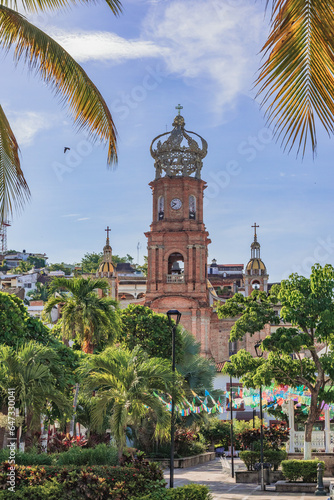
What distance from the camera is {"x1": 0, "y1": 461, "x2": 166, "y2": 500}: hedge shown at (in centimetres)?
1506

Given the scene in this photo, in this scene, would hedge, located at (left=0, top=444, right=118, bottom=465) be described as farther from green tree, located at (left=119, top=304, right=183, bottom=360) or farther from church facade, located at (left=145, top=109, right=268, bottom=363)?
church facade, located at (left=145, top=109, right=268, bottom=363)

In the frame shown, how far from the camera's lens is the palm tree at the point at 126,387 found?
17500 millimetres

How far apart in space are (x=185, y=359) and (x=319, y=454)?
14.6 metres

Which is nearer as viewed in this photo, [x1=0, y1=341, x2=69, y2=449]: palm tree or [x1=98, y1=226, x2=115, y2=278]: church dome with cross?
[x1=0, y1=341, x2=69, y2=449]: palm tree

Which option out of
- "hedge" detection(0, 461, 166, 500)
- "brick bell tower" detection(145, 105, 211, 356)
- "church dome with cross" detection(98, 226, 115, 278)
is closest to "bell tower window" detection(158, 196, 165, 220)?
"brick bell tower" detection(145, 105, 211, 356)

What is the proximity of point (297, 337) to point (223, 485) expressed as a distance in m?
7.63

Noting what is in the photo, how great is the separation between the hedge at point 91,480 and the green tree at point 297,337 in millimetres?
10060

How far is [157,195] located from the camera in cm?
6325

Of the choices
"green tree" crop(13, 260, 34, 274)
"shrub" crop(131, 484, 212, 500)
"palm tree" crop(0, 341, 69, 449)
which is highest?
"green tree" crop(13, 260, 34, 274)

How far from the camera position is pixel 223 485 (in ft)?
92.0

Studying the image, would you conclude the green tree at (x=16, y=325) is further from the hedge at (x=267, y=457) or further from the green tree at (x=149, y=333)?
the green tree at (x=149, y=333)

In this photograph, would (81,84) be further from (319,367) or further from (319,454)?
(319,454)

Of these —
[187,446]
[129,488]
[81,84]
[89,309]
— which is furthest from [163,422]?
[187,446]

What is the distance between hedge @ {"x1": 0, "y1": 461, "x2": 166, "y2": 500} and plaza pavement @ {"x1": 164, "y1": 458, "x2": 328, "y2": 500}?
444cm
